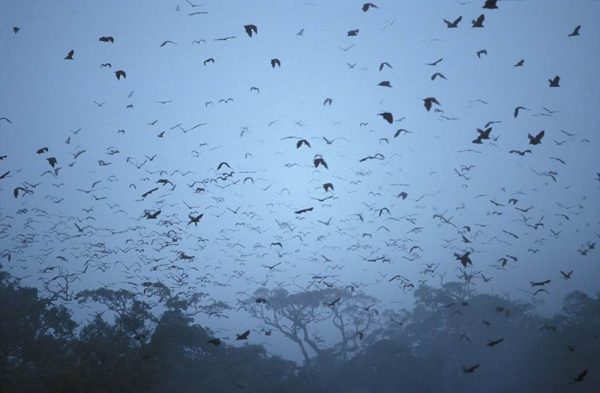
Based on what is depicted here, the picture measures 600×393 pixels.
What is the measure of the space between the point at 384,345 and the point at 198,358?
2265cm

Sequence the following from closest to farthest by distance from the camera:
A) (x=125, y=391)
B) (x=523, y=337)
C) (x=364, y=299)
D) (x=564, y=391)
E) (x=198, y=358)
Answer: (x=125, y=391), (x=198, y=358), (x=564, y=391), (x=523, y=337), (x=364, y=299)

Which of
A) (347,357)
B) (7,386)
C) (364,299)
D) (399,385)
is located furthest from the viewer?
(364,299)

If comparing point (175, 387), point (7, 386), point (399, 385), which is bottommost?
point (399, 385)

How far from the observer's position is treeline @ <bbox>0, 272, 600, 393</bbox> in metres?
23.9

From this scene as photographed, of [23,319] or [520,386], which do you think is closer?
[23,319]

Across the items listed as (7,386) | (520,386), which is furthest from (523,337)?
(7,386)

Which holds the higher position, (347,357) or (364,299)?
(364,299)

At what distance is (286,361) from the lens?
39.1 m

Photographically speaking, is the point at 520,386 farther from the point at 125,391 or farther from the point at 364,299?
the point at 125,391

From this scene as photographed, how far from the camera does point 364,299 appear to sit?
205 ft

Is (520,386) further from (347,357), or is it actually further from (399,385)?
(347,357)

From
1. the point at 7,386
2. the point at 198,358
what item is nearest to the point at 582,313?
the point at 198,358

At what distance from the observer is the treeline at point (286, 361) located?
23906 mm

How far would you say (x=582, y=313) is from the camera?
1752 inches
